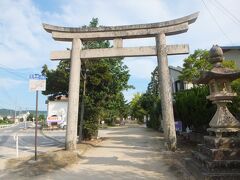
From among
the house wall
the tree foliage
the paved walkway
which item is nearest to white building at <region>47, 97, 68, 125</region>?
the house wall

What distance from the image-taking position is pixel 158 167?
10.8 m

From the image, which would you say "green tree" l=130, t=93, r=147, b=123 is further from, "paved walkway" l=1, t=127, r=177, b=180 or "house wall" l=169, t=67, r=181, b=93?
"paved walkway" l=1, t=127, r=177, b=180

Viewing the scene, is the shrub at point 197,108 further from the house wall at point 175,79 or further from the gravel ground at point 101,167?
the house wall at point 175,79

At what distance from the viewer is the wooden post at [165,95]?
46.4 ft

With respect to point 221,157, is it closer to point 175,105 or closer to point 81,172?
point 81,172

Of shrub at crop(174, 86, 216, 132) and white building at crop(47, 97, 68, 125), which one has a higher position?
white building at crop(47, 97, 68, 125)

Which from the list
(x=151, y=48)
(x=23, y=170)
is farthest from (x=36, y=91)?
(x=151, y=48)

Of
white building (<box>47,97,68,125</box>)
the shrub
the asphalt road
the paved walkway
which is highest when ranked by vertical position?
white building (<box>47,97,68,125</box>)

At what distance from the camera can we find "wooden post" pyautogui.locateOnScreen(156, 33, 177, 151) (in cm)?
1414

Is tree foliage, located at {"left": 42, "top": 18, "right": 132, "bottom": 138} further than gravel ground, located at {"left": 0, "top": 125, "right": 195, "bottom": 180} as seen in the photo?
Yes

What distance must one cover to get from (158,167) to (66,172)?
307 cm

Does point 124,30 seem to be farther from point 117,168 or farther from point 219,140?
point 219,140

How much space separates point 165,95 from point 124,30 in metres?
3.71

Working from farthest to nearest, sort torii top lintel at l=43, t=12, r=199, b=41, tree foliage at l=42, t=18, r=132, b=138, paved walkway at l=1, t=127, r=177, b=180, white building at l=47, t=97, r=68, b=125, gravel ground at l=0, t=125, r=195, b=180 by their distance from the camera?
1. white building at l=47, t=97, r=68, b=125
2. tree foliage at l=42, t=18, r=132, b=138
3. torii top lintel at l=43, t=12, r=199, b=41
4. gravel ground at l=0, t=125, r=195, b=180
5. paved walkway at l=1, t=127, r=177, b=180
